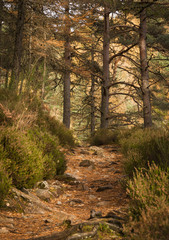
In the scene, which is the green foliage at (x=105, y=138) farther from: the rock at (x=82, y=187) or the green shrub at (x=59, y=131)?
the rock at (x=82, y=187)

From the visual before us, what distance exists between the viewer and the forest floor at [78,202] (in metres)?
3.05

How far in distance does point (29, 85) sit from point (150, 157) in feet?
11.1

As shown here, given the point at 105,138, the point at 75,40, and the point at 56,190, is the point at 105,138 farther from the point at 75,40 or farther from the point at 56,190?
the point at 56,190

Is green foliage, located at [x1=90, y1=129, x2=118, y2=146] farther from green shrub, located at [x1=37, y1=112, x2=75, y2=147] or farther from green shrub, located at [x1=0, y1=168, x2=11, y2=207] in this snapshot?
green shrub, located at [x1=0, y1=168, x2=11, y2=207]

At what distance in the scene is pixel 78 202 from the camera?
4523 millimetres

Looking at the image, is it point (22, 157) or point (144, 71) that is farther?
point (144, 71)

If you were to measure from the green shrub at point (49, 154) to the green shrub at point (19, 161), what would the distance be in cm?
75

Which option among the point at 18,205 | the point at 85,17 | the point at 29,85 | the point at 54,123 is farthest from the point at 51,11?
the point at 18,205

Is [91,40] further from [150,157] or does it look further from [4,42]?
[150,157]

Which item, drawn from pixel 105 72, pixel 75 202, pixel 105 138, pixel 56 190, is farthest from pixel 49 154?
pixel 105 72

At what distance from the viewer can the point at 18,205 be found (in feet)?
12.2

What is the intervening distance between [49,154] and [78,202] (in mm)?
1594

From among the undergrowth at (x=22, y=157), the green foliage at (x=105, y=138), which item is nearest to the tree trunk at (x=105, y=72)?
the green foliage at (x=105, y=138)

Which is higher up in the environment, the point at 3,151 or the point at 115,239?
the point at 3,151
